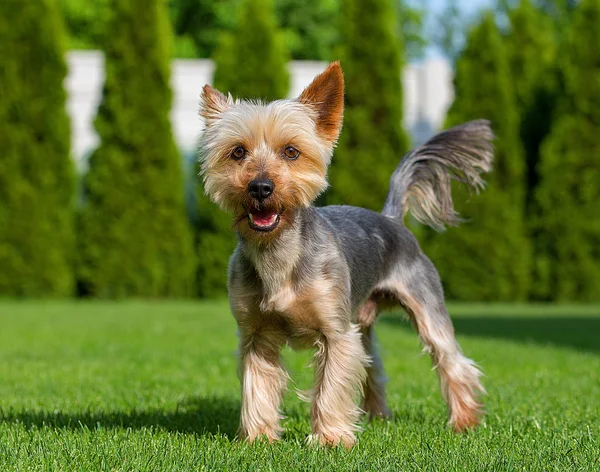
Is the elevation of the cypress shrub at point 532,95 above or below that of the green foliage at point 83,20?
below

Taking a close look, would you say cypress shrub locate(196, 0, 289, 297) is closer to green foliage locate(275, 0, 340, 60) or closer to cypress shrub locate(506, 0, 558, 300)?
cypress shrub locate(506, 0, 558, 300)

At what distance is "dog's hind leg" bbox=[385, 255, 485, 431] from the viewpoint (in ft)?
19.0

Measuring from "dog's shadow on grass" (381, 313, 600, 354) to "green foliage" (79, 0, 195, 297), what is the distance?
244 inches

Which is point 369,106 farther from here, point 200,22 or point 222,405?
point 200,22

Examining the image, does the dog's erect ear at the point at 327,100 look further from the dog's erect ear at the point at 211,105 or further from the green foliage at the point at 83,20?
the green foliage at the point at 83,20

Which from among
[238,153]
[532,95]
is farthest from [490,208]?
[238,153]

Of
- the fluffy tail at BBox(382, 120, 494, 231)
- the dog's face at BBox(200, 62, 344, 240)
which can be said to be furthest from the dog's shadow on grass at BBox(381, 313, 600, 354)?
the dog's face at BBox(200, 62, 344, 240)

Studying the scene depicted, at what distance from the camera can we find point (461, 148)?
6496 millimetres

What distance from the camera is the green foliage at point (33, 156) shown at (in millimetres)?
19062

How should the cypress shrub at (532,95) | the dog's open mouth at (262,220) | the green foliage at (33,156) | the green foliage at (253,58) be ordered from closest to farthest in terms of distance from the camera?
the dog's open mouth at (262,220) < the green foliage at (33,156) < the green foliage at (253,58) < the cypress shrub at (532,95)

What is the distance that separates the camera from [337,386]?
16.5 ft

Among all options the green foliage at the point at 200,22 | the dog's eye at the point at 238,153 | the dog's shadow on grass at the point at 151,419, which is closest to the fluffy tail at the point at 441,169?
the dog's eye at the point at 238,153

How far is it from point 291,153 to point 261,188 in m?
0.37

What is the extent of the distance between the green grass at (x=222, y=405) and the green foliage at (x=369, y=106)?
6.44m
